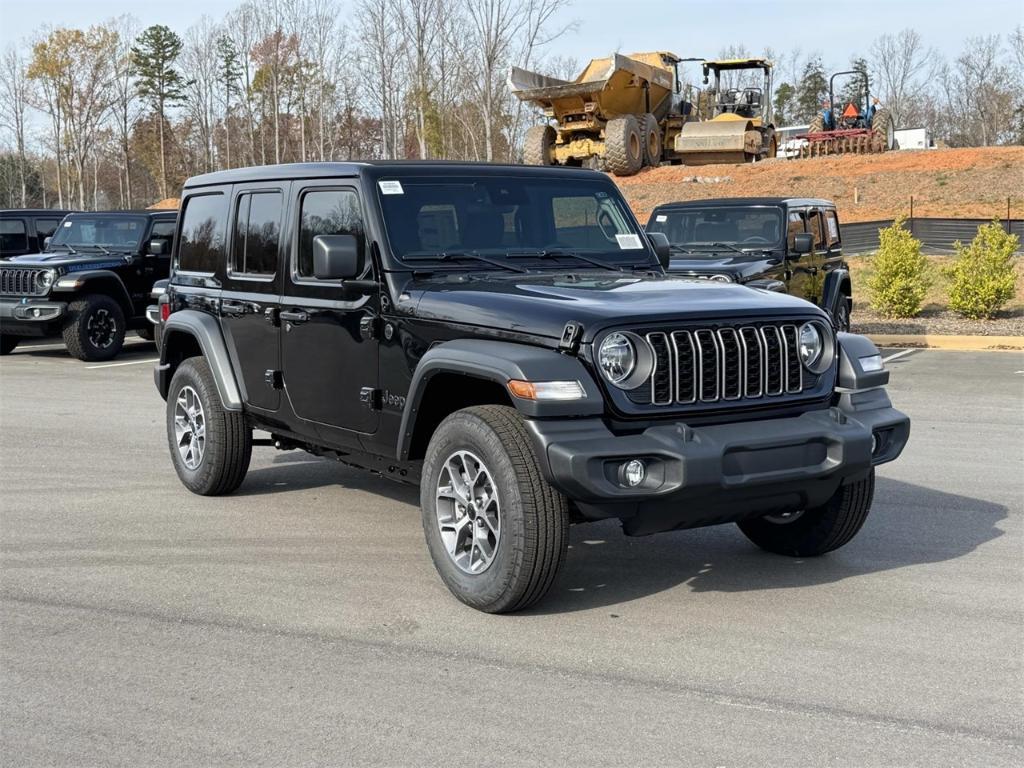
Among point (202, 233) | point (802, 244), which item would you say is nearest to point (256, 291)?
point (202, 233)

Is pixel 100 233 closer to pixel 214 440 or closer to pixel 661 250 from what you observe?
A: pixel 214 440

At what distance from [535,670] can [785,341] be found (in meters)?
1.80

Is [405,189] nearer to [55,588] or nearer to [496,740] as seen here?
[55,588]

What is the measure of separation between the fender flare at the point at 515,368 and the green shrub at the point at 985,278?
1389cm

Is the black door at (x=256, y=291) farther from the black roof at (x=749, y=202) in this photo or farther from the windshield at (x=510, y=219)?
the black roof at (x=749, y=202)

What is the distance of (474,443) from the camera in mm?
4922

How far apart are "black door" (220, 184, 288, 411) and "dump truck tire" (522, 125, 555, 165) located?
27170mm

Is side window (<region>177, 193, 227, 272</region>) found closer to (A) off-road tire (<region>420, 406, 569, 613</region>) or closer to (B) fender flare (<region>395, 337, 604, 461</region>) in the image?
(B) fender flare (<region>395, 337, 604, 461</region>)

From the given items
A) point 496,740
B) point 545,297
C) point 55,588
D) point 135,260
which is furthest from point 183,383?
point 135,260

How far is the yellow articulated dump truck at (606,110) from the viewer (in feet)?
107

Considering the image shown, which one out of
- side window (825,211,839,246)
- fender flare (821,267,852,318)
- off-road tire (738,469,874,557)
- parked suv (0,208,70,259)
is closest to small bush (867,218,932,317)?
side window (825,211,839,246)

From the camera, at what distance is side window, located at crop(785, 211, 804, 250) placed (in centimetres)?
1325

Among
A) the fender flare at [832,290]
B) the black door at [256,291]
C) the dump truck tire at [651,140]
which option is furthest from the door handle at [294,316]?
the dump truck tire at [651,140]

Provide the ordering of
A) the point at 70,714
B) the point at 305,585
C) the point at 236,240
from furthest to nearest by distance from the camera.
A: 1. the point at 236,240
2. the point at 305,585
3. the point at 70,714
